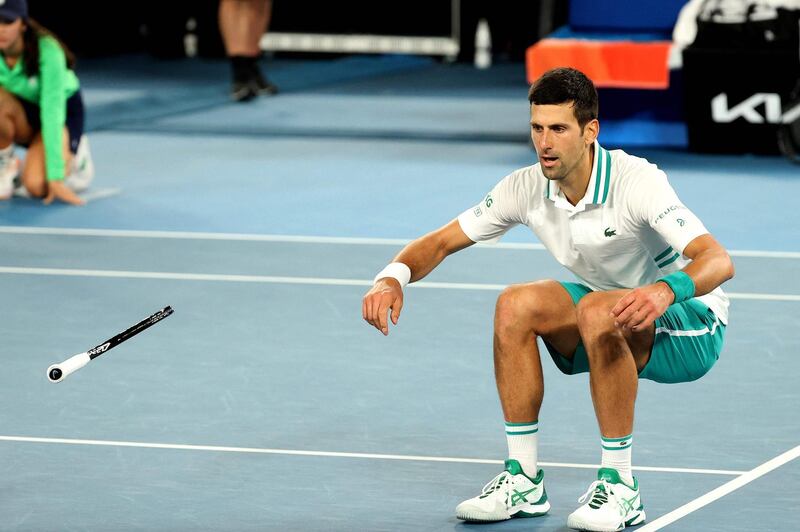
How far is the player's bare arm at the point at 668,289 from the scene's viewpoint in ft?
11.8

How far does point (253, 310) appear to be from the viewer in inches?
250

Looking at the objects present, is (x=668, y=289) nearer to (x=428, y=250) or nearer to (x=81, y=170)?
(x=428, y=250)

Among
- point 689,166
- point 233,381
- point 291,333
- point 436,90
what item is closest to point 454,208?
point 689,166

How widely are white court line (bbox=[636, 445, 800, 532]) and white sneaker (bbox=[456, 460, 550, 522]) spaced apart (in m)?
0.26

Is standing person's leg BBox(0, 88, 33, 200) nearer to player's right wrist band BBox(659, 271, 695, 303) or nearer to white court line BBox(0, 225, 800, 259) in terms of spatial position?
white court line BBox(0, 225, 800, 259)

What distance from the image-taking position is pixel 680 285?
3654 mm

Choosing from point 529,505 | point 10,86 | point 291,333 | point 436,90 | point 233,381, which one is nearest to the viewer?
point 529,505

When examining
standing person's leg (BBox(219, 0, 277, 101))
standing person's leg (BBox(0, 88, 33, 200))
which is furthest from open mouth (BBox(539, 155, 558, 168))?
standing person's leg (BBox(219, 0, 277, 101))

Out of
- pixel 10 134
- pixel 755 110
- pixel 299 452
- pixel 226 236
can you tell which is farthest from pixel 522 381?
pixel 755 110

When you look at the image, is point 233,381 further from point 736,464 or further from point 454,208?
point 454,208

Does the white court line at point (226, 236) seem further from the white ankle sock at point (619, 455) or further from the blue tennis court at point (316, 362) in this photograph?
the white ankle sock at point (619, 455)

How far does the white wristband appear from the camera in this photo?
160 inches

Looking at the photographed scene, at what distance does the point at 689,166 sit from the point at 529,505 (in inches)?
244

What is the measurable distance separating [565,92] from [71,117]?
540 centimetres
